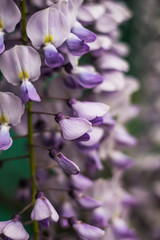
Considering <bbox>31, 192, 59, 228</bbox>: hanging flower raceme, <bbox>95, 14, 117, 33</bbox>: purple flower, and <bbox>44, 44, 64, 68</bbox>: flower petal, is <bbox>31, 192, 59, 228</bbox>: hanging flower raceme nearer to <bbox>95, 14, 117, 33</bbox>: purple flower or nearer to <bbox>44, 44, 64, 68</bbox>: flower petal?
<bbox>44, 44, 64, 68</bbox>: flower petal

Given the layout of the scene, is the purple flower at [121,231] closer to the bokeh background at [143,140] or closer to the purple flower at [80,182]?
the purple flower at [80,182]

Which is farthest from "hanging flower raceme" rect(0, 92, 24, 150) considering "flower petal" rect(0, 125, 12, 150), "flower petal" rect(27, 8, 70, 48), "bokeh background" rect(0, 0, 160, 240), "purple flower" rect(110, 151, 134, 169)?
"bokeh background" rect(0, 0, 160, 240)

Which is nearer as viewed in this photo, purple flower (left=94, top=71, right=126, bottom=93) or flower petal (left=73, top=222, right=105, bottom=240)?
flower petal (left=73, top=222, right=105, bottom=240)

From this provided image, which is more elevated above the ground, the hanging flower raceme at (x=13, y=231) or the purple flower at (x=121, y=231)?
the hanging flower raceme at (x=13, y=231)

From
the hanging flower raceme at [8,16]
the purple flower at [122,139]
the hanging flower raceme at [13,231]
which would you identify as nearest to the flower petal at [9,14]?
the hanging flower raceme at [8,16]

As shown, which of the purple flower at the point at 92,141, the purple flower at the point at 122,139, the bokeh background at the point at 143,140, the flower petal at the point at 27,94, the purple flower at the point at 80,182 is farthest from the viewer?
the bokeh background at the point at 143,140

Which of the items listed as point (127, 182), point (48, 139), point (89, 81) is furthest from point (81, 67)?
point (127, 182)
